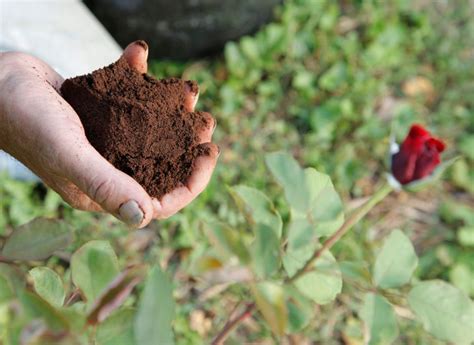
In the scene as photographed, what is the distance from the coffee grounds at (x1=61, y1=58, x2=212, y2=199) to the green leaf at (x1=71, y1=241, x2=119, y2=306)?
557 millimetres

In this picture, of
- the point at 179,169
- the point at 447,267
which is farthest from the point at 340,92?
the point at 179,169

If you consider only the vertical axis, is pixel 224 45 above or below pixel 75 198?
below

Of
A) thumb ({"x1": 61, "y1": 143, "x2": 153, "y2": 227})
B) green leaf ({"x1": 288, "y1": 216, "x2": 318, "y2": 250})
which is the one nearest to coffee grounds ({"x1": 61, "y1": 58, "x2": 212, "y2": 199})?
thumb ({"x1": 61, "y1": 143, "x2": 153, "y2": 227})

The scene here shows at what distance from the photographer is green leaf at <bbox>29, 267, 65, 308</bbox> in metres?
0.68

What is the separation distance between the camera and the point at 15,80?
1.23 metres

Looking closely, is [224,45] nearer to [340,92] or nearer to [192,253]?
[340,92]

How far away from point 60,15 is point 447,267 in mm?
1635

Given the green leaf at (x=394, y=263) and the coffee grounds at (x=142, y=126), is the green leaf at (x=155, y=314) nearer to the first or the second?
the green leaf at (x=394, y=263)

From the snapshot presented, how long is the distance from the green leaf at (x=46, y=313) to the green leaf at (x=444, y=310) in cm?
57

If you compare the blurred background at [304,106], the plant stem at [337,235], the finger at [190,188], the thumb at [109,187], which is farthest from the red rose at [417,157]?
the blurred background at [304,106]

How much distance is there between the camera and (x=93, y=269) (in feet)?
2.11

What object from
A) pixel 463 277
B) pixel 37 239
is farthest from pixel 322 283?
pixel 463 277

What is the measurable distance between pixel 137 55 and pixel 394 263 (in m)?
0.74

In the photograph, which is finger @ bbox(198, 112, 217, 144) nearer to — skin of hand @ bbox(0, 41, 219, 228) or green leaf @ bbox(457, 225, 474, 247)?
skin of hand @ bbox(0, 41, 219, 228)
